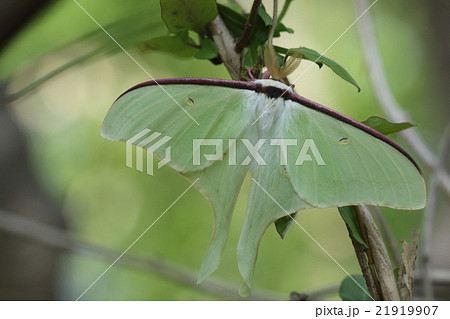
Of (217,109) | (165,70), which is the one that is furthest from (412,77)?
(217,109)

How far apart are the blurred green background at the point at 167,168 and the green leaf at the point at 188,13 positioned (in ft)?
3.20

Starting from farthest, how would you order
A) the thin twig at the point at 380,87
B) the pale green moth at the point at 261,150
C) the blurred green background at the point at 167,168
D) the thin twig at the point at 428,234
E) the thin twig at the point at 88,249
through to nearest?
the blurred green background at the point at 167,168 < the thin twig at the point at 88,249 < the thin twig at the point at 380,87 < the thin twig at the point at 428,234 < the pale green moth at the point at 261,150

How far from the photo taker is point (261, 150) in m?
0.79

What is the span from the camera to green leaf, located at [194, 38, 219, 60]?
835 mm

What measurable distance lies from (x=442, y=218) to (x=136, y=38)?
1.65 m

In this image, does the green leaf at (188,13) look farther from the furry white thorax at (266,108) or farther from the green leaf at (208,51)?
the furry white thorax at (266,108)

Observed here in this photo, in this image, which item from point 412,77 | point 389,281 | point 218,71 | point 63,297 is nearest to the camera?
point 389,281

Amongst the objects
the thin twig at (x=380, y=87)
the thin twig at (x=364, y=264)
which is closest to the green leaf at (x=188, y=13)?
the thin twig at (x=364, y=264)

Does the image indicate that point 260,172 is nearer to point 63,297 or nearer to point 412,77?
point 63,297

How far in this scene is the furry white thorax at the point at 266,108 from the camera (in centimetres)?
75

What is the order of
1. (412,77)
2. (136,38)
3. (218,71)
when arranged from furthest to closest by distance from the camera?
(412,77)
(218,71)
(136,38)

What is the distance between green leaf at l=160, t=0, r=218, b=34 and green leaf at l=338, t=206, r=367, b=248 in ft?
1.24

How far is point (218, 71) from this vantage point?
209 centimetres

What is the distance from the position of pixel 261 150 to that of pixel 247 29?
7.5 inches
